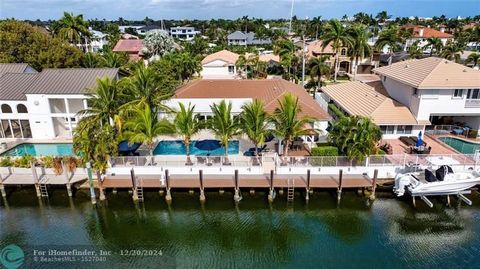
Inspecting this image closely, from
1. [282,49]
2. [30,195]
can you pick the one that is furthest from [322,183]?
[282,49]

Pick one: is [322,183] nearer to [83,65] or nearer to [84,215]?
[84,215]

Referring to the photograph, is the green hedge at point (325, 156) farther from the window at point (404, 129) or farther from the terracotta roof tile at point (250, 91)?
the window at point (404, 129)

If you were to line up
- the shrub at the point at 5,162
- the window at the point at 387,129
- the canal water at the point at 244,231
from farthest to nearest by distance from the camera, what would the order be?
the window at the point at 387,129 → the shrub at the point at 5,162 → the canal water at the point at 244,231

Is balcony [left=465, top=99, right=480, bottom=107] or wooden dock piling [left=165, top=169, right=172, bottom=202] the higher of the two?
balcony [left=465, top=99, right=480, bottom=107]

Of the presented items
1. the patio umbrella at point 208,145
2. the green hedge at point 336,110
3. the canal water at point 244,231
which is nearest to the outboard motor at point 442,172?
the canal water at point 244,231

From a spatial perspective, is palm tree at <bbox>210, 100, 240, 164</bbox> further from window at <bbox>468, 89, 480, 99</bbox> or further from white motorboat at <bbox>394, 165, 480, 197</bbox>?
window at <bbox>468, 89, 480, 99</bbox>

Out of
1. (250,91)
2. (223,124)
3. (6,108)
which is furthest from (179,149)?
(6,108)

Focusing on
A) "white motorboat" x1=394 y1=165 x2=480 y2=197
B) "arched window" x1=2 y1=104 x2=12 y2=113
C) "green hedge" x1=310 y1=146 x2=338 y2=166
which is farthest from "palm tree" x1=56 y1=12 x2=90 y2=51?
"white motorboat" x1=394 y1=165 x2=480 y2=197
